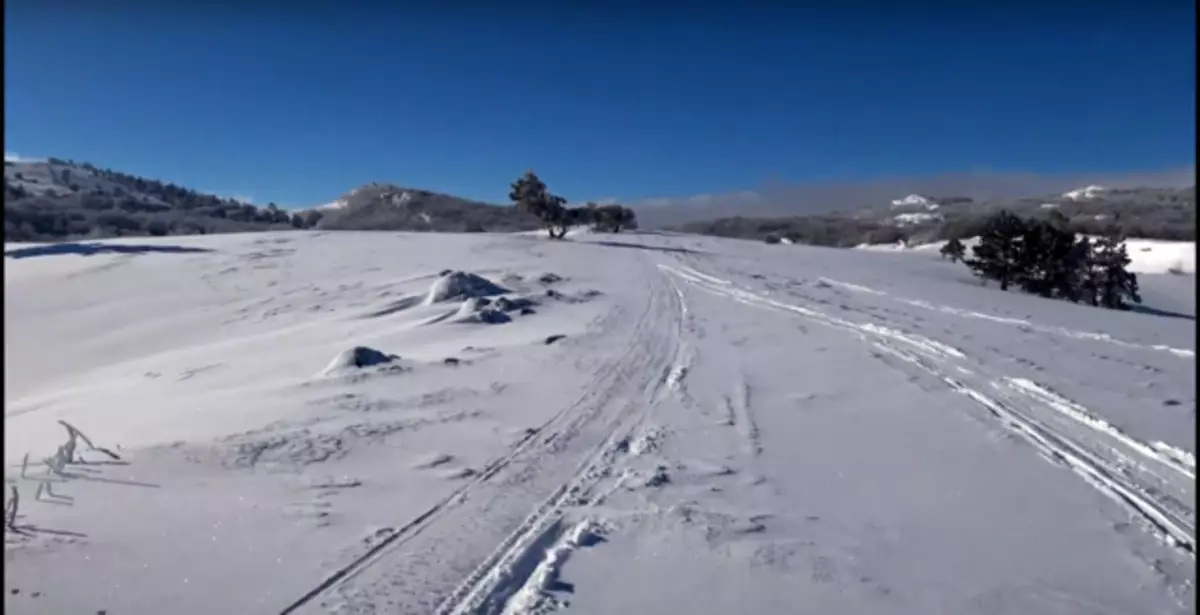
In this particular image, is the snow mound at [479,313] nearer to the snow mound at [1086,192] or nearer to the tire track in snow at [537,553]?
the tire track in snow at [537,553]

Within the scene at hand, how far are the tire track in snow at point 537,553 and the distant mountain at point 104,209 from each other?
33.7 m

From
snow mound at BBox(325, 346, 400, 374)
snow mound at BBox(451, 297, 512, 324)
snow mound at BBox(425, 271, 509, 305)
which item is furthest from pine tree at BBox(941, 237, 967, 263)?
snow mound at BBox(325, 346, 400, 374)

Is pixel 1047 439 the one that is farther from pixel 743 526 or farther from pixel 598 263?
pixel 598 263

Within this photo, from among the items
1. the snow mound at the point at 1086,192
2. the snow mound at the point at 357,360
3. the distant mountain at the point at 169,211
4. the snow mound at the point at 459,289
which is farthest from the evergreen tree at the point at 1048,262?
the snow mound at the point at 1086,192

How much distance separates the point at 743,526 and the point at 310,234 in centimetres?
4731

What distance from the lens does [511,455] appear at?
7449 millimetres

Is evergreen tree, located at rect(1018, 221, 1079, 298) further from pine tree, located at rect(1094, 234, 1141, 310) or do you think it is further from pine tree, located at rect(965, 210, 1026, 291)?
pine tree, located at rect(1094, 234, 1141, 310)

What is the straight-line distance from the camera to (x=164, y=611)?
4.39 metres

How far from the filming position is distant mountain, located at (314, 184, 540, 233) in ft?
346

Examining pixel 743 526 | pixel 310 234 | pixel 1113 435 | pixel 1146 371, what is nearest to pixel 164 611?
pixel 743 526

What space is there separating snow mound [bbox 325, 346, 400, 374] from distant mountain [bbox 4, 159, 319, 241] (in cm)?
2750

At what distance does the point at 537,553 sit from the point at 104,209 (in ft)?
305

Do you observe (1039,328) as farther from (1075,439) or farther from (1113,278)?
(1113,278)

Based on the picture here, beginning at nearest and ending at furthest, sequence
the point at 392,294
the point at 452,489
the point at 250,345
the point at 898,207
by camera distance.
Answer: the point at 452,489 < the point at 250,345 < the point at 392,294 < the point at 898,207
